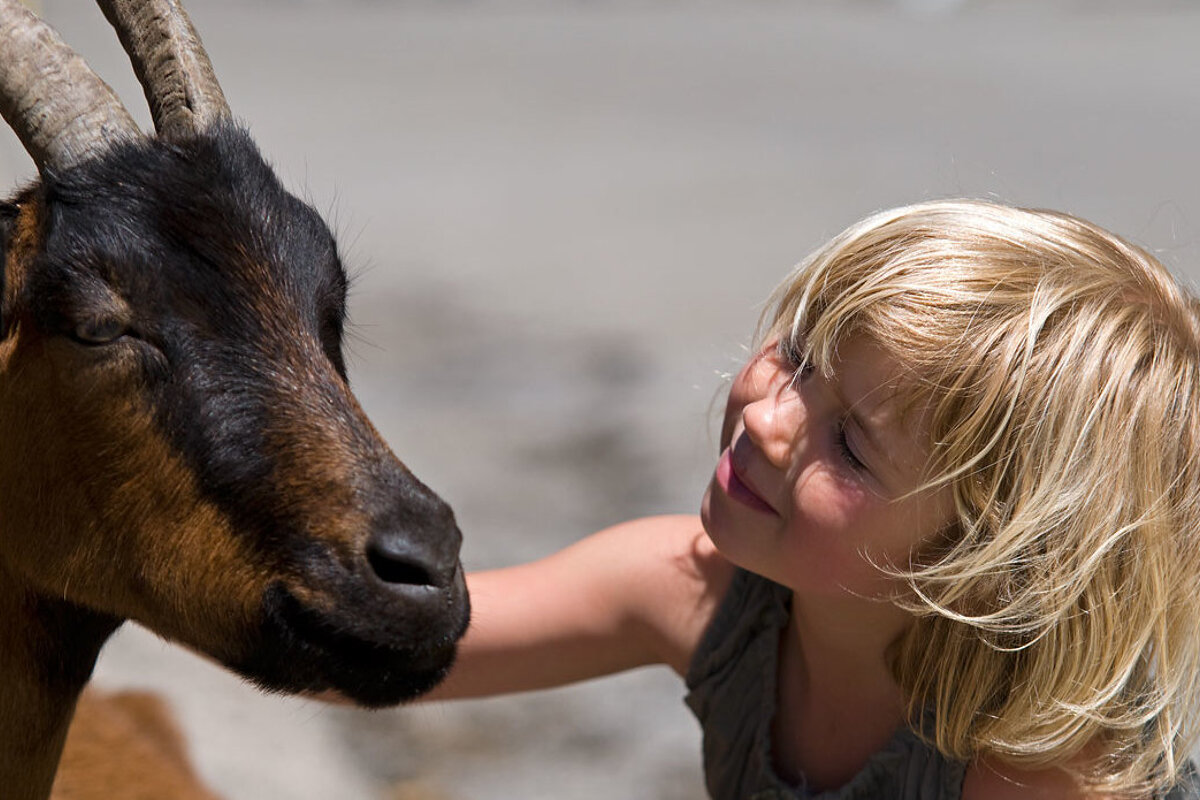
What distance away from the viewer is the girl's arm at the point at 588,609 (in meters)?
2.85

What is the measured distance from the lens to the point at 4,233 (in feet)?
6.80

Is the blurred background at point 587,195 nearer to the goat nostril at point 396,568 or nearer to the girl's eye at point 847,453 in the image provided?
the girl's eye at point 847,453

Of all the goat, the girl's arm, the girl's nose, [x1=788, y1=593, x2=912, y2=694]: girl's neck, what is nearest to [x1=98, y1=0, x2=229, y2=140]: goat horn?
the goat

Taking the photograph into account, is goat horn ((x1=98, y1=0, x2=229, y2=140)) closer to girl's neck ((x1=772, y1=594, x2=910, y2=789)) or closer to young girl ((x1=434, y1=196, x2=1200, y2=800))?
young girl ((x1=434, y1=196, x2=1200, y2=800))

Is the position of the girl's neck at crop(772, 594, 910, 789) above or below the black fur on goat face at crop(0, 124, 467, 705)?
below

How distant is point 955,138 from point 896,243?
7744 millimetres

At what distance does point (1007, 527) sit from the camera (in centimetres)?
221

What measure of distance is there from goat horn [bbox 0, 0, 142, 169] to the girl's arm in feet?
3.86

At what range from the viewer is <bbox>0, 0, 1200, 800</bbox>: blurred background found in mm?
4465

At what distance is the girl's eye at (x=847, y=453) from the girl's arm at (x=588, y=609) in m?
0.66

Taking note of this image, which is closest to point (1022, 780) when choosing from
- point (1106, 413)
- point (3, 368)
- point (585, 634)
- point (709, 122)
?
point (1106, 413)

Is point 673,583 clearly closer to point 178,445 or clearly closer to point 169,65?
point 178,445

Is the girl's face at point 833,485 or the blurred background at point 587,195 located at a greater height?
the girl's face at point 833,485

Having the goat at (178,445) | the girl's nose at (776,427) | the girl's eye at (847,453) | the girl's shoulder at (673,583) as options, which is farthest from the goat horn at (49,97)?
the girl's shoulder at (673,583)
